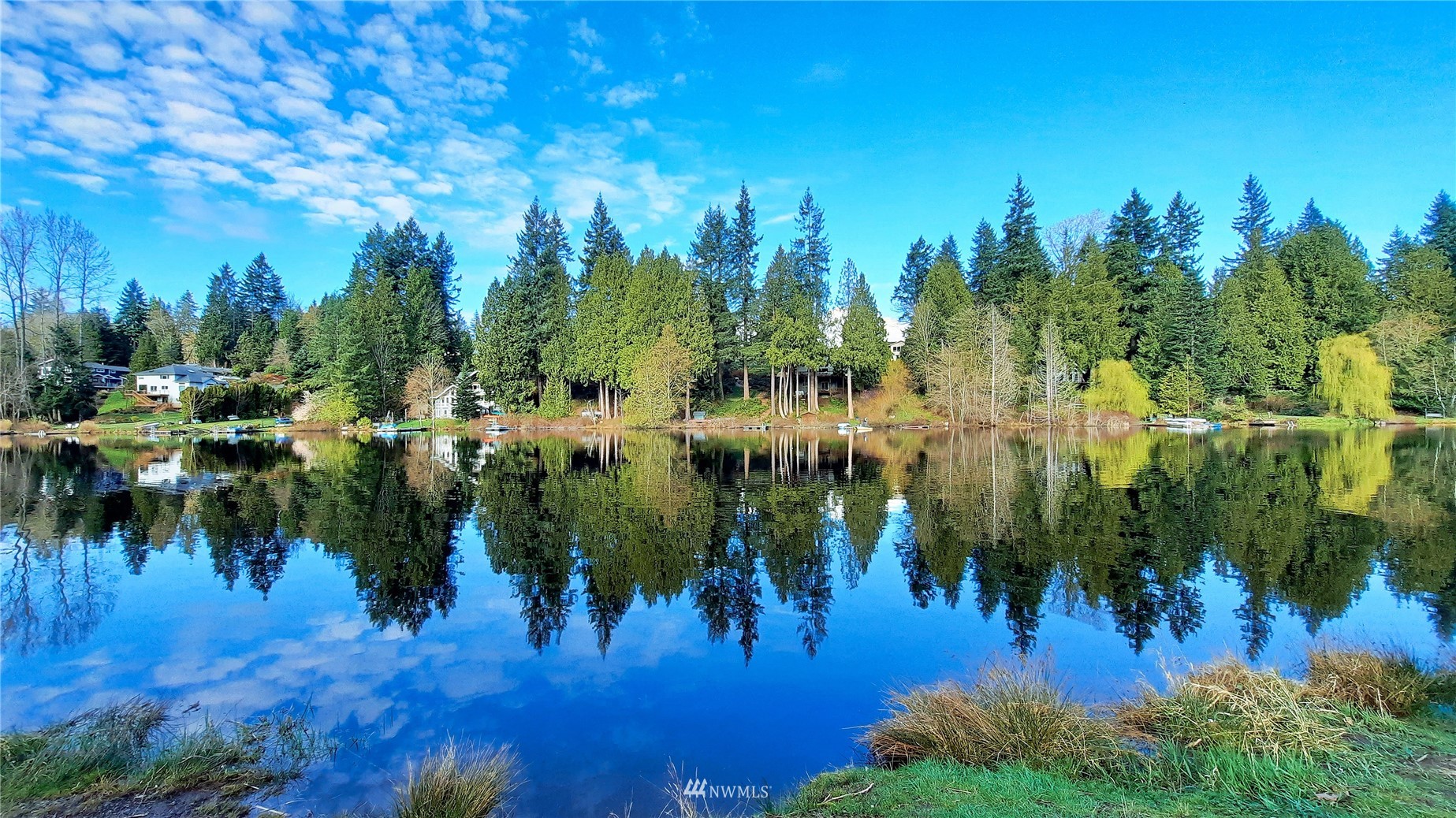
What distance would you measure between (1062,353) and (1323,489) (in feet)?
119

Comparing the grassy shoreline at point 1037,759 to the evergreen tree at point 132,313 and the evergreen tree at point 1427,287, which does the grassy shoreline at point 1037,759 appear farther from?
the evergreen tree at point 132,313

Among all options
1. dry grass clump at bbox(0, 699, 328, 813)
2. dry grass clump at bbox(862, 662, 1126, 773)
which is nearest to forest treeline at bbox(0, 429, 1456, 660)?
dry grass clump at bbox(862, 662, 1126, 773)

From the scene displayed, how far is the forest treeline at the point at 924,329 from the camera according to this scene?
177 ft

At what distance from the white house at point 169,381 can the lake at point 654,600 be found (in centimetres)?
6136

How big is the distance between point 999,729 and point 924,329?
2181 inches

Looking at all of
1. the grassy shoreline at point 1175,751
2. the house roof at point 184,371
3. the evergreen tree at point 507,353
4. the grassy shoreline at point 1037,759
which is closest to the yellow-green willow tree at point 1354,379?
the grassy shoreline at point 1037,759

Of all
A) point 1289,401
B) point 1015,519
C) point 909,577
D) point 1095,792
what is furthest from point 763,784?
point 1289,401

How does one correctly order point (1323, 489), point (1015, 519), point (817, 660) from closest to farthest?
point (817, 660), point (1015, 519), point (1323, 489)

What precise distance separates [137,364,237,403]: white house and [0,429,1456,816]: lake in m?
61.4

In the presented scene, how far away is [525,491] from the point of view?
72.7 feet

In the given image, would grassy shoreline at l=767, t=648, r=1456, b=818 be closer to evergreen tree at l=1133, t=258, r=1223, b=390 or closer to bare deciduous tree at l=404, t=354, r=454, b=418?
evergreen tree at l=1133, t=258, r=1223, b=390

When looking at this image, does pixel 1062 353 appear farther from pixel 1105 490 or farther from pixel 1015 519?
pixel 1015 519

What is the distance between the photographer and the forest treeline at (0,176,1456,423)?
5391 cm

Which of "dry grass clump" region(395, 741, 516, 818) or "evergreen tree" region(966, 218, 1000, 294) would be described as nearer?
"dry grass clump" region(395, 741, 516, 818)
